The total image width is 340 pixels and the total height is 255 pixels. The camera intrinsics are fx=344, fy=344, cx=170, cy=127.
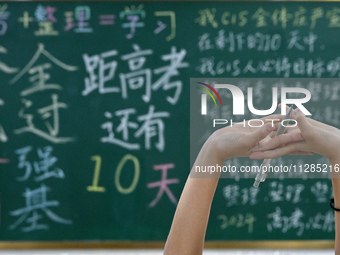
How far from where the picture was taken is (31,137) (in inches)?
69.6

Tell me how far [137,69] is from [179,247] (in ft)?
3.61

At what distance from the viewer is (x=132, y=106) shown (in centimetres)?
177

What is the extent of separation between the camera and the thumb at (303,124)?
83 cm

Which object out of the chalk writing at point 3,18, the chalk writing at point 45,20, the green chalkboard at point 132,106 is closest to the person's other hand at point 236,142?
the green chalkboard at point 132,106

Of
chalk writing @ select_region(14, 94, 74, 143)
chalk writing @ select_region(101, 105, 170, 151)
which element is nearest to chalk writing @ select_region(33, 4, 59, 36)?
chalk writing @ select_region(14, 94, 74, 143)

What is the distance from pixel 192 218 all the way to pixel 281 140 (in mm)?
312

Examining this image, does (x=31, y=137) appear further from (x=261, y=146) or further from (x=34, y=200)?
(x=261, y=146)

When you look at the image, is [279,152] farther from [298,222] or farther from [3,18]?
[3,18]

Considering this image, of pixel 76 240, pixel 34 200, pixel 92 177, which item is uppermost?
pixel 92 177

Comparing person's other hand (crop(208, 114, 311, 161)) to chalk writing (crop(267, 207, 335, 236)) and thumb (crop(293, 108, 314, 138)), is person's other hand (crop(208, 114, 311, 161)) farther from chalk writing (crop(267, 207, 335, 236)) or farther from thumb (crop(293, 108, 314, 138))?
chalk writing (crop(267, 207, 335, 236))

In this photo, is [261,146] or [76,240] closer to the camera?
[261,146]

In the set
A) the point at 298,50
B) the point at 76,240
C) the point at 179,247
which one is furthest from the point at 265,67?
the point at 76,240

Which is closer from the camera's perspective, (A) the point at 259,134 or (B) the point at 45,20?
(A) the point at 259,134

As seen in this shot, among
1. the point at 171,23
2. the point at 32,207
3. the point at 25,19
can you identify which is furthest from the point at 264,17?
the point at 32,207
